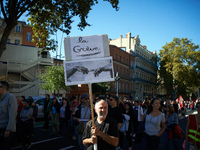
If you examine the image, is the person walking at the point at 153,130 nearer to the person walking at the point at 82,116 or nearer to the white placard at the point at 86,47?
the person walking at the point at 82,116

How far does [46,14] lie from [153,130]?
7527 mm

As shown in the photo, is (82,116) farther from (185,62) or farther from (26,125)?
(185,62)

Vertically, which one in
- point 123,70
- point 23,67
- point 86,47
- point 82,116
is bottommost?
point 82,116

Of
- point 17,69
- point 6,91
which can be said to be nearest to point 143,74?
point 17,69

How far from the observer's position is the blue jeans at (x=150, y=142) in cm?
461

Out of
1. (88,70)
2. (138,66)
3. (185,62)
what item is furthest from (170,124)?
(138,66)

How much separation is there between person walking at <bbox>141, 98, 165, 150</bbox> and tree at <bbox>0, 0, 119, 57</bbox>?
643 centimetres

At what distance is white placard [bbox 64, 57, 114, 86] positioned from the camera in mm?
3344

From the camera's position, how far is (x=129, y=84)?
179 feet

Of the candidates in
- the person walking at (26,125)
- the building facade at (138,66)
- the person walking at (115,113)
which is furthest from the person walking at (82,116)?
the building facade at (138,66)

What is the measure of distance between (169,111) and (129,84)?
48.1 meters

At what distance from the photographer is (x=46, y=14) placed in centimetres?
964

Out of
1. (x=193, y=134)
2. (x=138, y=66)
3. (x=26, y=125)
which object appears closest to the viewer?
(x=193, y=134)

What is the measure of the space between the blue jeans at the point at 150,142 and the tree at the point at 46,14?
22.5ft
